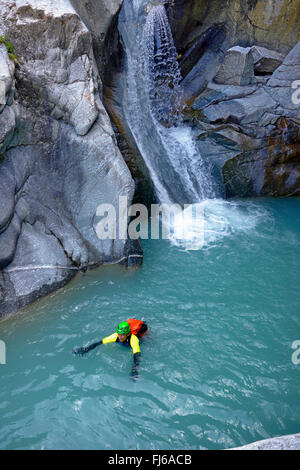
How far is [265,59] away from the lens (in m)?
13.1

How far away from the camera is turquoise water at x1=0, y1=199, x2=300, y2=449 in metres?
4.89

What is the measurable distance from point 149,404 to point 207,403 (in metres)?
0.84

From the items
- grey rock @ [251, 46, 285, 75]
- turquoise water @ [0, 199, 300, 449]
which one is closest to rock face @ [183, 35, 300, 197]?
grey rock @ [251, 46, 285, 75]

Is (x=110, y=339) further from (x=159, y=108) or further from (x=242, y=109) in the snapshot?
(x=242, y=109)

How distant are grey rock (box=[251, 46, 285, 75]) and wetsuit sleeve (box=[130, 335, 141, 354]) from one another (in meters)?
11.4

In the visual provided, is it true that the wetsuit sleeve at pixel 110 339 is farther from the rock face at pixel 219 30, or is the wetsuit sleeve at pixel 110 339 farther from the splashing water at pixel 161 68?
the rock face at pixel 219 30

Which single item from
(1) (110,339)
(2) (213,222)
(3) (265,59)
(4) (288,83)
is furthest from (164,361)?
(3) (265,59)

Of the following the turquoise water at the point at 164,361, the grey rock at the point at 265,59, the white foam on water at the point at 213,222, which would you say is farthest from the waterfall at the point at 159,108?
the turquoise water at the point at 164,361

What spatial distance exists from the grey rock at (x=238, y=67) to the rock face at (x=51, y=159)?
6573 mm

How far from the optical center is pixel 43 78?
770 cm

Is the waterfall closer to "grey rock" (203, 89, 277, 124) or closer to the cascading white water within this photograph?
the cascading white water

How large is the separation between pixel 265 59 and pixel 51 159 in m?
9.37

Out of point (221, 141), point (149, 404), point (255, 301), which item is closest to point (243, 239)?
point (255, 301)

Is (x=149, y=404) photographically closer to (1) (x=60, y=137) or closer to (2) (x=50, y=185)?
(2) (x=50, y=185)
